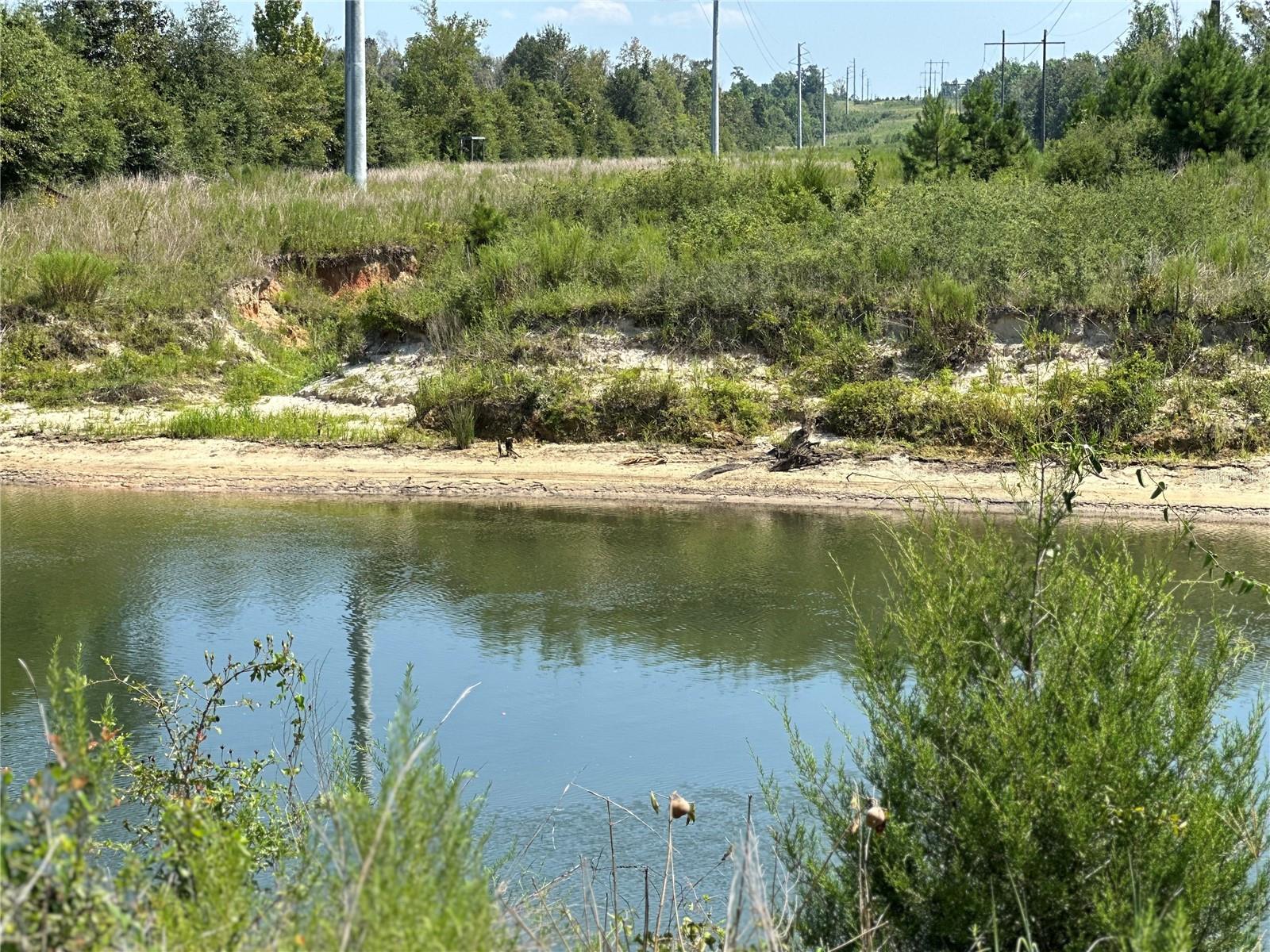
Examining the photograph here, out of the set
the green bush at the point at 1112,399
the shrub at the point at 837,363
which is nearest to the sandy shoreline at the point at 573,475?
the green bush at the point at 1112,399

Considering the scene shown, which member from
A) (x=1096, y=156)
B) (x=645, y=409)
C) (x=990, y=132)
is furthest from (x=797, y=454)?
(x=990, y=132)

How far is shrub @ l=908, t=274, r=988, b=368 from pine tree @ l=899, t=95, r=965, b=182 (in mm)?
8218

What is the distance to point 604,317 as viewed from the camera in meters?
20.1

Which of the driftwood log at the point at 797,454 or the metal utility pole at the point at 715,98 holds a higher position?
the metal utility pole at the point at 715,98

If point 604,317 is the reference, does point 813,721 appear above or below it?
below

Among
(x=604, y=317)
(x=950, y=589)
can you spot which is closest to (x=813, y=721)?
(x=950, y=589)

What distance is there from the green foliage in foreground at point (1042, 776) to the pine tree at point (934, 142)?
22.3m

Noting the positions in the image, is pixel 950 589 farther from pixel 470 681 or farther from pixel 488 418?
pixel 488 418

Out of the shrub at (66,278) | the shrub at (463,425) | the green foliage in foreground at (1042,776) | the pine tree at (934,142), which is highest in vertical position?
the pine tree at (934,142)

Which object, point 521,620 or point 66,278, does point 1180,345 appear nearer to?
point 521,620

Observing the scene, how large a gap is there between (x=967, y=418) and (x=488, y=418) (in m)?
6.12

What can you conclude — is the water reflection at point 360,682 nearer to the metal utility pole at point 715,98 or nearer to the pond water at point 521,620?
the pond water at point 521,620

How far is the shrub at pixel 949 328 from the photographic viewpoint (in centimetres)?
1827

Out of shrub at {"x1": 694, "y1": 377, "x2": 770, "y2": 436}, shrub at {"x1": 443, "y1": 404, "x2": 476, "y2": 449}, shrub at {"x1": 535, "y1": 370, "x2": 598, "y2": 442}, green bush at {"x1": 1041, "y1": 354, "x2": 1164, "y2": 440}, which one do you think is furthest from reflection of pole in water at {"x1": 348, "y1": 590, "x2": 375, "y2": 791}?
green bush at {"x1": 1041, "y1": 354, "x2": 1164, "y2": 440}
